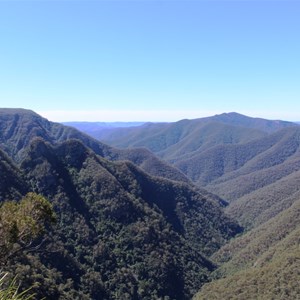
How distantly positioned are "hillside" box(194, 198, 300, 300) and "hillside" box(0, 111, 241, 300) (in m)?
10.8

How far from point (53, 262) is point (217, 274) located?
211ft

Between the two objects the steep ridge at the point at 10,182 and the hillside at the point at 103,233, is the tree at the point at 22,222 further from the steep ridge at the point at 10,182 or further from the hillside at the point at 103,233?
the steep ridge at the point at 10,182

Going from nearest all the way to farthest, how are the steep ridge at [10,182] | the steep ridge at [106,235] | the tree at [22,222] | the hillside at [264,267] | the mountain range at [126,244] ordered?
the tree at [22,222] < the hillside at [264,267] < the mountain range at [126,244] < the steep ridge at [106,235] < the steep ridge at [10,182]

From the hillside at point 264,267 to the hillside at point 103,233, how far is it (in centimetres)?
1080

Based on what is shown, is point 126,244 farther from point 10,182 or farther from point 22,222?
point 22,222

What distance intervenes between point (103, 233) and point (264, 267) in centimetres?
4946

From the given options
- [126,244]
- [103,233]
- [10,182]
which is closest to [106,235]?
[103,233]

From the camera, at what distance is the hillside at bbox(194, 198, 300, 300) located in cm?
9003

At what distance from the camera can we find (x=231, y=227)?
186 m

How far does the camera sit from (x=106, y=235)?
119562mm

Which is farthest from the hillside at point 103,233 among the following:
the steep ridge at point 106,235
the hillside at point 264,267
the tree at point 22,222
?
the tree at point 22,222

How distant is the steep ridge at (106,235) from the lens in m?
97.1

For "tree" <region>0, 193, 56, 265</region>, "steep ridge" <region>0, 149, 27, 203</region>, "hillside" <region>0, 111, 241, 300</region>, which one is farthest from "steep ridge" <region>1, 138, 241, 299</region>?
"tree" <region>0, 193, 56, 265</region>

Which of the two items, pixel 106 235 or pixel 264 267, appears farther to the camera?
pixel 106 235
